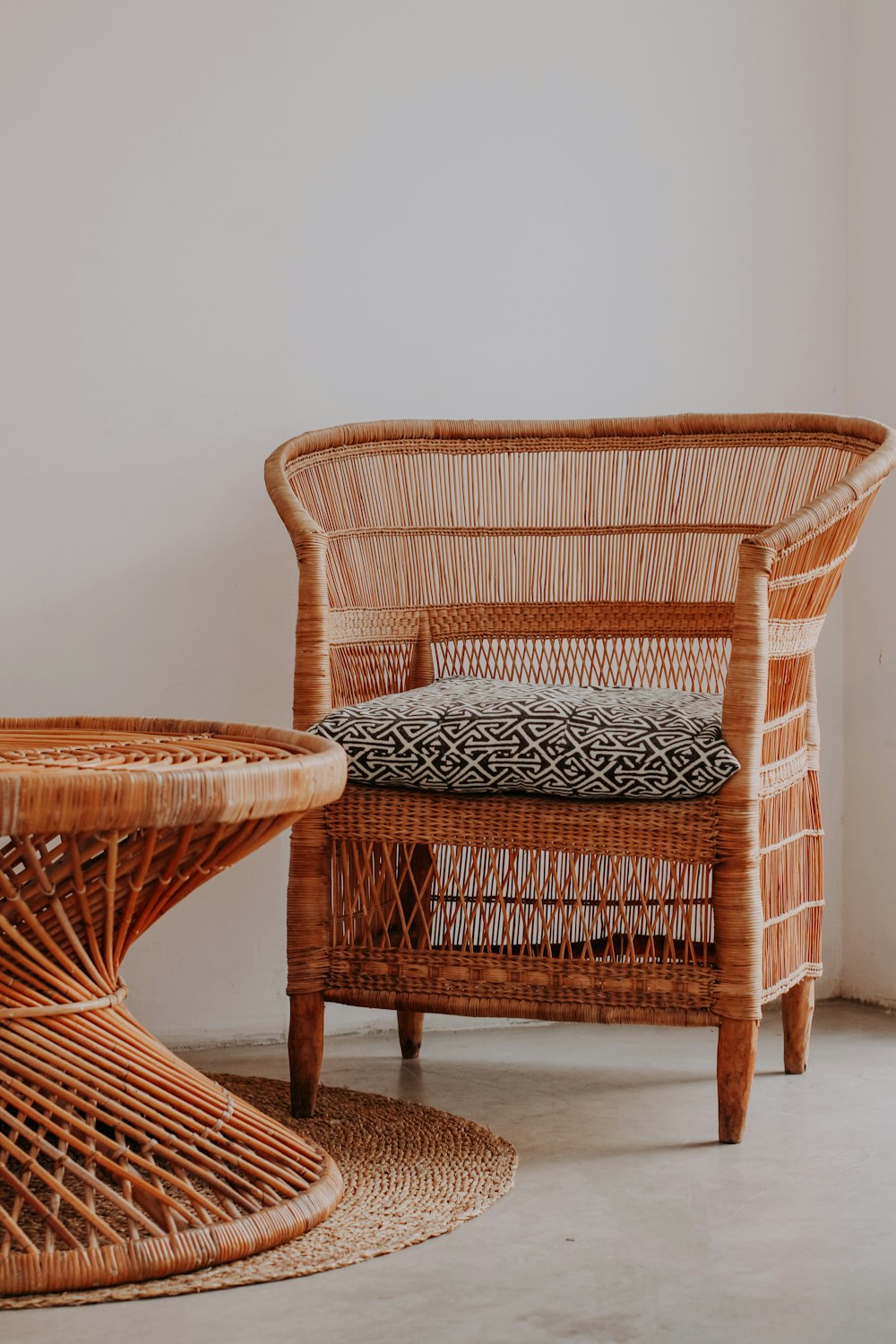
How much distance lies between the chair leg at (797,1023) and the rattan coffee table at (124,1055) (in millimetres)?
797

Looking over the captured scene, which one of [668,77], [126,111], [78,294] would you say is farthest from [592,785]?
[668,77]

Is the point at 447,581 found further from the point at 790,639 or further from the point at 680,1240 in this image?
the point at 680,1240

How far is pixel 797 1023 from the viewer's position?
205cm

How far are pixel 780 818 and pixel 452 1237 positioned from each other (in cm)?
71

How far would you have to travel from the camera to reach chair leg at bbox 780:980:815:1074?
2.04 metres

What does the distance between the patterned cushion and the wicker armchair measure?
0.03 m

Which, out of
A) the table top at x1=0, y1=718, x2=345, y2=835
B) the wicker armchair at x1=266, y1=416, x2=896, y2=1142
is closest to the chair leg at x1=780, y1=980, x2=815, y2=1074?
the wicker armchair at x1=266, y1=416, x2=896, y2=1142

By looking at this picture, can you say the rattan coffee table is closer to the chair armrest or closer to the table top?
the table top

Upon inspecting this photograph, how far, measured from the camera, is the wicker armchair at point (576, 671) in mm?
1704

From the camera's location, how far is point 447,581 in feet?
7.36

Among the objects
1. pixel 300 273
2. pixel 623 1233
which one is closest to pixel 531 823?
pixel 623 1233

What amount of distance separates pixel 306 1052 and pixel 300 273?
1216 millimetres

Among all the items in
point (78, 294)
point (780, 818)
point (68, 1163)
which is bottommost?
point (68, 1163)

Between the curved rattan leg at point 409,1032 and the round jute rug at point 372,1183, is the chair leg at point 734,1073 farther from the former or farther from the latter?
the curved rattan leg at point 409,1032
